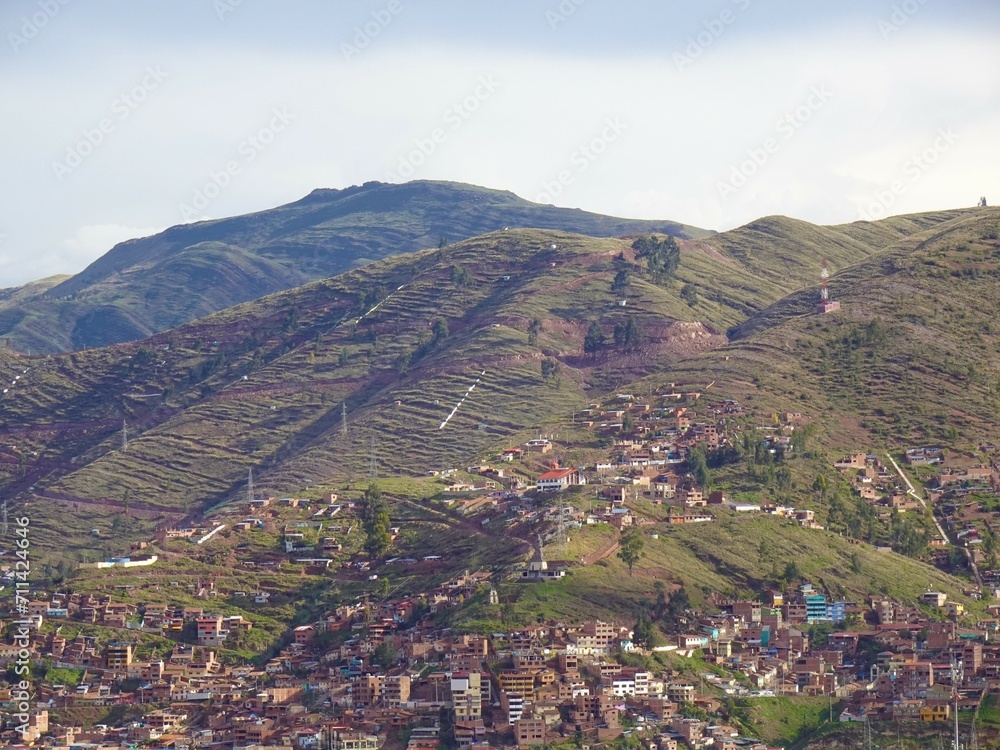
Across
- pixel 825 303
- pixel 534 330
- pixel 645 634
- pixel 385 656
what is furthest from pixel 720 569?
pixel 534 330

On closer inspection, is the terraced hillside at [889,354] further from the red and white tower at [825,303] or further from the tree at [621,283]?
the tree at [621,283]

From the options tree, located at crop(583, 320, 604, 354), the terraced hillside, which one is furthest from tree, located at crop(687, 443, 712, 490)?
tree, located at crop(583, 320, 604, 354)

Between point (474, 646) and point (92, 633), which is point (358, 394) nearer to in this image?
point (92, 633)

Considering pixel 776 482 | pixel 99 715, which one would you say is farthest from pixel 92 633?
pixel 776 482

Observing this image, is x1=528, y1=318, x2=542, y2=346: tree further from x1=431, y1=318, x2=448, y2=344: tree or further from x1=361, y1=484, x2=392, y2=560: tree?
x1=361, y1=484, x2=392, y2=560: tree

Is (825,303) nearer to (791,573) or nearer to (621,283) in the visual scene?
(621,283)

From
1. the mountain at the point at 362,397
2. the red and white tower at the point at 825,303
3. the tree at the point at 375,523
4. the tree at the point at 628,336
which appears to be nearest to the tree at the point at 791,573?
the tree at the point at 375,523

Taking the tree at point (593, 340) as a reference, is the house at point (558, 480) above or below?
below
